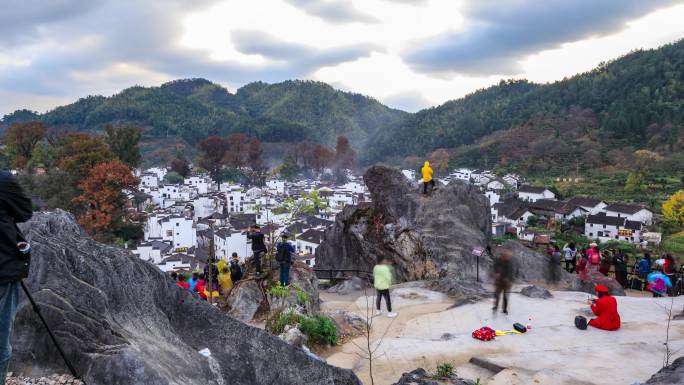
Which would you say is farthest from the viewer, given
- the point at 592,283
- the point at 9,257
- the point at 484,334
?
the point at 592,283

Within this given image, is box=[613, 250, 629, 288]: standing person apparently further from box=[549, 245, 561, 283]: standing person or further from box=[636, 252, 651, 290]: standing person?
box=[549, 245, 561, 283]: standing person

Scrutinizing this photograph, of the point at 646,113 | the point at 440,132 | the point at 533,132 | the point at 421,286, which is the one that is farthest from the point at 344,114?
the point at 421,286

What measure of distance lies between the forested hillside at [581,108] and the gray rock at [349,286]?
80.1m

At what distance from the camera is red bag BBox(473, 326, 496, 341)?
27.5 feet

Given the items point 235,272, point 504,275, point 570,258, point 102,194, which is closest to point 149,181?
point 102,194

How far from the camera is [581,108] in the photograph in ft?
348

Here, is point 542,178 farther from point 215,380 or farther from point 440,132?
point 215,380

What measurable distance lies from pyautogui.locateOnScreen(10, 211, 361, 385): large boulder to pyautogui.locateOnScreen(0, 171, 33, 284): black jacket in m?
0.68

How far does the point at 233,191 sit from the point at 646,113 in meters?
75.9

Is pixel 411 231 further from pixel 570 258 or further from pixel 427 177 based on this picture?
pixel 570 258

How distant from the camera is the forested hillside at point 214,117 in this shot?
127500 mm

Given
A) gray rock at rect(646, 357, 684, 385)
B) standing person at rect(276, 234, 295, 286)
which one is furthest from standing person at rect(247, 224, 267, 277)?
gray rock at rect(646, 357, 684, 385)

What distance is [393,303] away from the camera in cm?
1142

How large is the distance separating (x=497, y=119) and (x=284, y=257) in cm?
12122
